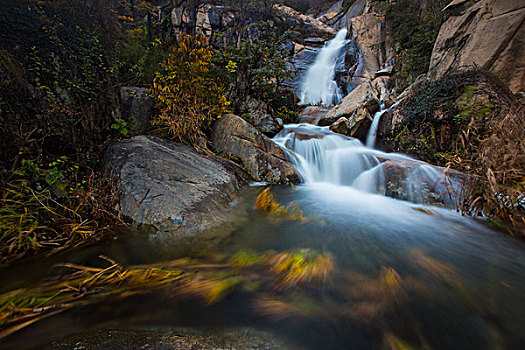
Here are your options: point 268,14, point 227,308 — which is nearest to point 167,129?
point 227,308

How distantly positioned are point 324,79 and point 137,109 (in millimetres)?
15274

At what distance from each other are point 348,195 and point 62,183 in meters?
→ 4.44

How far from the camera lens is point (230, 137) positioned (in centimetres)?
454

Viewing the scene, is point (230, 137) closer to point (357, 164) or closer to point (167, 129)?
point (167, 129)

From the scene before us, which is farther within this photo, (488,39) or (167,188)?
(488,39)

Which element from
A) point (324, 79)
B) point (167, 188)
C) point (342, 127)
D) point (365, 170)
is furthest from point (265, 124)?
point (324, 79)

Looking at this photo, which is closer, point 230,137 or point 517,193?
point 517,193

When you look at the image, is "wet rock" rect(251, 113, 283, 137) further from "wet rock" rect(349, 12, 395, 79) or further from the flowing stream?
"wet rock" rect(349, 12, 395, 79)

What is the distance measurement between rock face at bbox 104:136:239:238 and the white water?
2.67 meters

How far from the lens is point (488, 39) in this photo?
6.10 meters

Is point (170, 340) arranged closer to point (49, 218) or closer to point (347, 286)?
point (347, 286)

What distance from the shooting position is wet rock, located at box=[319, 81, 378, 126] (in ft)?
25.1

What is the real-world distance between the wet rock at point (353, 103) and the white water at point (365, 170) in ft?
6.09

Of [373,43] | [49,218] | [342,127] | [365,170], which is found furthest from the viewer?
[373,43]
